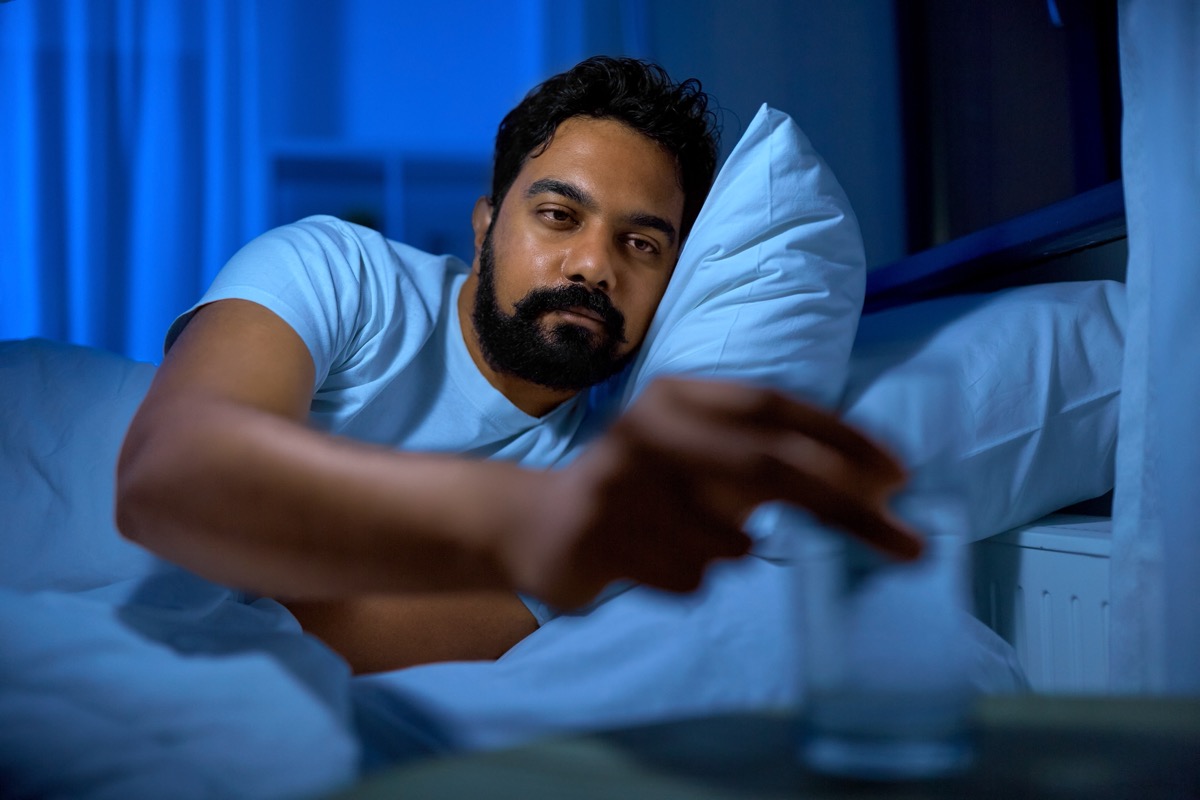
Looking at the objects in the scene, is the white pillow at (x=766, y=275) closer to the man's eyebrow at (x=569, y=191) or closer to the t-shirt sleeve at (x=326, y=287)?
the man's eyebrow at (x=569, y=191)

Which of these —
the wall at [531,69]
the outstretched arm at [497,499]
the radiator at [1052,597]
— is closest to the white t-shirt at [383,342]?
the outstretched arm at [497,499]

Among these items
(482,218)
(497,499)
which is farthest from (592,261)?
(497,499)

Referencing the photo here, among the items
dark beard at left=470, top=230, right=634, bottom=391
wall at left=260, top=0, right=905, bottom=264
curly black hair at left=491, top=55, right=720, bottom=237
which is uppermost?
wall at left=260, top=0, right=905, bottom=264

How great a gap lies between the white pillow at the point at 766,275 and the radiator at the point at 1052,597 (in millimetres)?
264

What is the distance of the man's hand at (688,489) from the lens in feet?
1.18

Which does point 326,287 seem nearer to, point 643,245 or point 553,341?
point 553,341

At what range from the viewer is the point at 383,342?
105cm

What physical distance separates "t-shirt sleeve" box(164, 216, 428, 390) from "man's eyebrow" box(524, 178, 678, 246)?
0.21 meters

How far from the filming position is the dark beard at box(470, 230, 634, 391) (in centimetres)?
112

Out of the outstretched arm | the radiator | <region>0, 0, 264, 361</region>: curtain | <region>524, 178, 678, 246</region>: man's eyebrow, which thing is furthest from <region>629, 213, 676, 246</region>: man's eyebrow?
<region>0, 0, 264, 361</region>: curtain

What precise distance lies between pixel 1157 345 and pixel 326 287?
77cm

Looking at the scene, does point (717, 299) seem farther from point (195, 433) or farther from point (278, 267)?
point (195, 433)

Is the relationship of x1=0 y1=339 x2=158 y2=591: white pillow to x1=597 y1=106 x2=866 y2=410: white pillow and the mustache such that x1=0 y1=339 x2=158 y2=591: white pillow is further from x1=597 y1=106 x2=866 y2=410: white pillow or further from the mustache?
x1=597 y1=106 x2=866 y2=410: white pillow

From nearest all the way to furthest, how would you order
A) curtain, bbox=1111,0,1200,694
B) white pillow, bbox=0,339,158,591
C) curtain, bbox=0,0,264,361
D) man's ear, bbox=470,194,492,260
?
curtain, bbox=1111,0,1200,694, white pillow, bbox=0,339,158,591, man's ear, bbox=470,194,492,260, curtain, bbox=0,0,264,361
